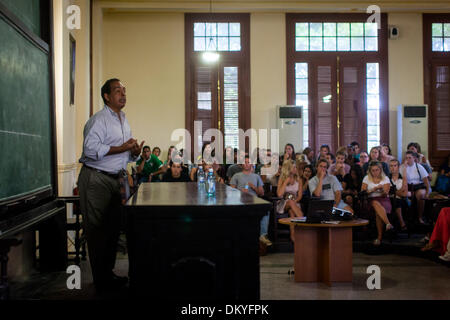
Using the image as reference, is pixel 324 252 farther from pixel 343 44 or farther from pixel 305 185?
pixel 343 44

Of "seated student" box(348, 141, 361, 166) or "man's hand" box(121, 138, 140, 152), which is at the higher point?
"man's hand" box(121, 138, 140, 152)

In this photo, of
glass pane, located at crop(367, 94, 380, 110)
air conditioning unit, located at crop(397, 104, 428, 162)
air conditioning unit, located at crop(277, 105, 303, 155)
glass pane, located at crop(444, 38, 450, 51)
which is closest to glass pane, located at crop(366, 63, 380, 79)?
glass pane, located at crop(367, 94, 380, 110)

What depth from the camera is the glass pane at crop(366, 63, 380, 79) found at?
10.7m

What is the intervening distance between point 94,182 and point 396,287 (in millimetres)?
2832

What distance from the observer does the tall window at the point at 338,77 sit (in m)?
10.6

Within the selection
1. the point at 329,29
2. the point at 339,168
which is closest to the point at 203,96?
the point at 329,29

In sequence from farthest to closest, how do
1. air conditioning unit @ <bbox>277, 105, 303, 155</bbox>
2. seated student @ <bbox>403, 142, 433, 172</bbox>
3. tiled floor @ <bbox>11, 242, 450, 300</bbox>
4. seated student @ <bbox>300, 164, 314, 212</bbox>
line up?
air conditioning unit @ <bbox>277, 105, 303, 155</bbox>
seated student @ <bbox>403, 142, 433, 172</bbox>
seated student @ <bbox>300, 164, 314, 212</bbox>
tiled floor @ <bbox>11, 242, 450, 300</bbox>

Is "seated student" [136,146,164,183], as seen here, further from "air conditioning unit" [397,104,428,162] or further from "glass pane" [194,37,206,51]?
"air conditioning unit" [397,104,428,162]

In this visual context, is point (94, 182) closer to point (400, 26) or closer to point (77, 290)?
point (77, 290)

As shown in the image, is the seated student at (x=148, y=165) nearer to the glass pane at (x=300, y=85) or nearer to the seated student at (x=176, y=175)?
the seated student at (x=176, y=175)

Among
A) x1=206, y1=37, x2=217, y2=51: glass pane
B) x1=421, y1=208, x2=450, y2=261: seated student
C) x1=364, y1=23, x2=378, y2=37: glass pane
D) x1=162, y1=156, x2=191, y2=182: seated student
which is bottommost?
x1=421, y1=208, x2=450, y2=261: seated student

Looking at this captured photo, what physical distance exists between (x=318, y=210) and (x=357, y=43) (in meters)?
6.72

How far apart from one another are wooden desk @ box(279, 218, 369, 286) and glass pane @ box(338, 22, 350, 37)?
261 inches
